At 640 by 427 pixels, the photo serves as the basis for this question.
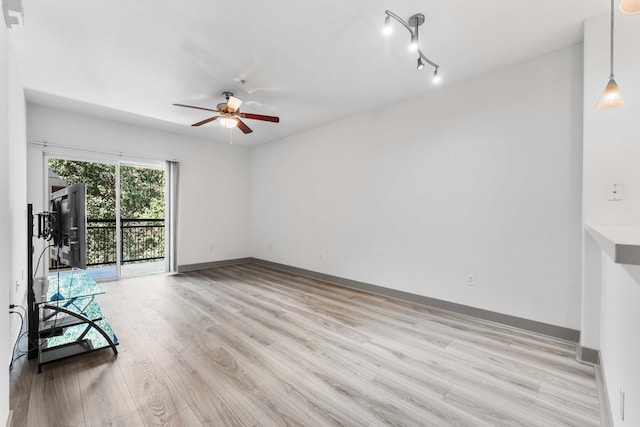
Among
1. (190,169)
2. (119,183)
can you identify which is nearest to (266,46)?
(190,169)

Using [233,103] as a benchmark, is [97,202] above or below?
below

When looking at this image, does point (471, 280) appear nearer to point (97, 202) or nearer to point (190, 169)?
point (190, 169)

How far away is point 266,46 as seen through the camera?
8.41 ft

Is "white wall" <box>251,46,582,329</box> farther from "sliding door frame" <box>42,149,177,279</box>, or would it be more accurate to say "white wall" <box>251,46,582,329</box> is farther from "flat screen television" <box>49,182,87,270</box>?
"flat screen television" <box>49,182,87,270</box>

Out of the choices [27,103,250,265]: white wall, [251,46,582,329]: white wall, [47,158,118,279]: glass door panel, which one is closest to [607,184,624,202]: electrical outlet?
[251,46,582,329]: white wall

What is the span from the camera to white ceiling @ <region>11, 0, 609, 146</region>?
6.88ft

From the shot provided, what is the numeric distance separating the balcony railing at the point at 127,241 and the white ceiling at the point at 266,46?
2.36 m

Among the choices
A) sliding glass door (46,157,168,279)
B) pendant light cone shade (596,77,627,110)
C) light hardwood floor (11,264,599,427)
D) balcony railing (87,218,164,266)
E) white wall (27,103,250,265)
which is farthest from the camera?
balcony railing (87,218,164,266)

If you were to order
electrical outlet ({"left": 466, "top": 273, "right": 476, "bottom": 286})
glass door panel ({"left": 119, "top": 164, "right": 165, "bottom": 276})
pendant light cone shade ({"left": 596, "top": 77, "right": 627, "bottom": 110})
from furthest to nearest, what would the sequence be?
glass door panel ({"left": 119, "top": 164, "right": 165, "bottom": 276}) → electrical outlet ({"left": 466, "top": 273, "right": 476, "bottom": 286}) → pendant light cone shade ({"left": 596, "top": 77, "right": 627, "bottom": 110})

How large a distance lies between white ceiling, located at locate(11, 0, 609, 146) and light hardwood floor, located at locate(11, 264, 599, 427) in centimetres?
275

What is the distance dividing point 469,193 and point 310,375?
2.55m

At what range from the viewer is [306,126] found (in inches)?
195

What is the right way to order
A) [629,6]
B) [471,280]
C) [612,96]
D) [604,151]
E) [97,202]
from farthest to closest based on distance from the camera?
[97,202] → [471,280] → [604,151] → [612,96] → [629,6]

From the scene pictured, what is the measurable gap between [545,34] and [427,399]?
3.11m
